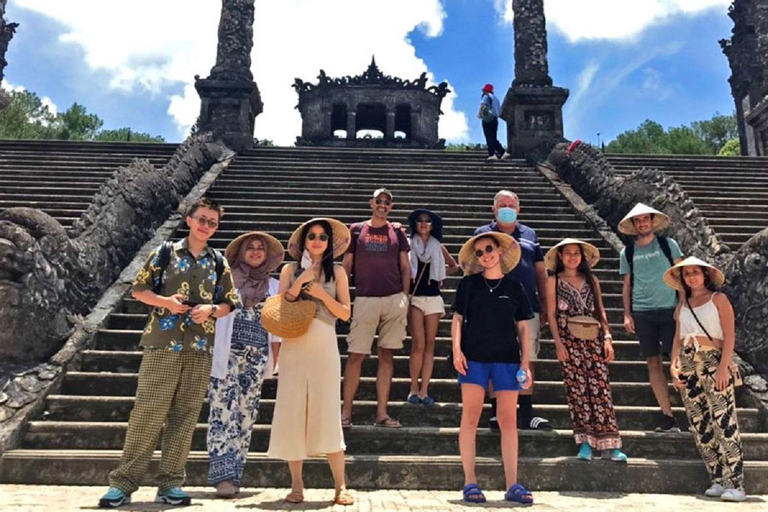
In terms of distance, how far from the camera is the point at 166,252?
10.4 feet

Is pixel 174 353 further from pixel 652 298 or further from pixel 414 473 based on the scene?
pixel 652 298

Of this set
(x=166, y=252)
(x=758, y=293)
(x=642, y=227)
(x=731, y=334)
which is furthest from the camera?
(x=758, y=293)

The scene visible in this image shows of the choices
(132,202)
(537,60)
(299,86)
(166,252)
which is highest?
(299,86)

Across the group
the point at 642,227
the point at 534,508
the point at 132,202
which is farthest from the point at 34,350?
the point at 642,227

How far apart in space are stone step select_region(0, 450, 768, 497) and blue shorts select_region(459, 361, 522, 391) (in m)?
0.68

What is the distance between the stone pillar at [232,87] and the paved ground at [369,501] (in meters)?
9.84

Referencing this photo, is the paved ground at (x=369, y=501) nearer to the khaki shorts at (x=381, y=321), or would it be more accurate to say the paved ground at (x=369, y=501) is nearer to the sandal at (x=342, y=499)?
the sandal at (x=342, y=499)

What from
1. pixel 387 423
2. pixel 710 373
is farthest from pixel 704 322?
pixel 387 423

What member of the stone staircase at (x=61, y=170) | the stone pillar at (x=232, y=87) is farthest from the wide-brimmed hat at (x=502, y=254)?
the stone pillar at (x=232, y=87)

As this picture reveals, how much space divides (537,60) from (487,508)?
1284 centimetres

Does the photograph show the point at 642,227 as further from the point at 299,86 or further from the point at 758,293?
the point at 299,86

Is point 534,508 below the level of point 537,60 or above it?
below

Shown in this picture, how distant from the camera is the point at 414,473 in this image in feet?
11.8

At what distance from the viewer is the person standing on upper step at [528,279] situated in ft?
13.3
